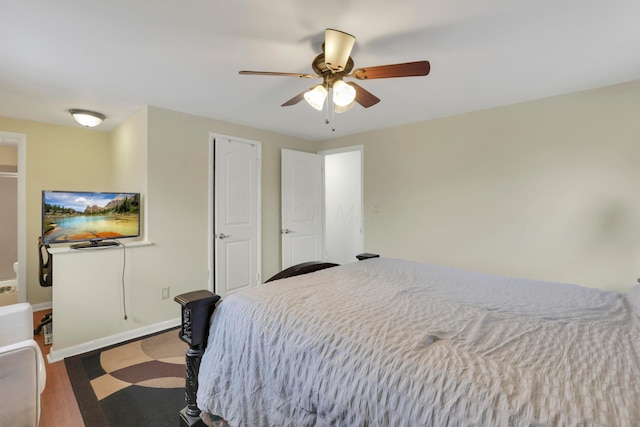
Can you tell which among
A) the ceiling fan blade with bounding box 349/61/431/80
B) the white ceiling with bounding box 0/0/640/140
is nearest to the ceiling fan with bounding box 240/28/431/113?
the ceiling fan blade with bounding box 349/61/431/80

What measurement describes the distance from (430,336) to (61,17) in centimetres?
241

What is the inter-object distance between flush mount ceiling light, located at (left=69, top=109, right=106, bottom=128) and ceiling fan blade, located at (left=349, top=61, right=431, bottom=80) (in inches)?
118

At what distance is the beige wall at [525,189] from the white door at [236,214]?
5.52ft

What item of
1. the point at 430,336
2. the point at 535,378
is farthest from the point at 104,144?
the point at 535,378

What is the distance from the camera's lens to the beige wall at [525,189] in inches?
94.4

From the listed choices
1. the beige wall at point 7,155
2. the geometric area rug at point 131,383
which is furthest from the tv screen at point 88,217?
the beige wall at point 7,155

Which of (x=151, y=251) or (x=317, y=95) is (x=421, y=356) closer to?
(x=317, y=95)

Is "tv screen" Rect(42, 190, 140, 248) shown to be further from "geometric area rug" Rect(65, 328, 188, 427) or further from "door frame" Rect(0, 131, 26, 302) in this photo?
"door frame" Rect(0, 131, 26, 302)

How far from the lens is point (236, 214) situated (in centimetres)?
361

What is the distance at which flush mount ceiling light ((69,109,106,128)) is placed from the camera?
9.98ft

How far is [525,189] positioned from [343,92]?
2211 mm

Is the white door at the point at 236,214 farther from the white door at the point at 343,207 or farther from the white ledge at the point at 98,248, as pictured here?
the white door at the point at 343,207

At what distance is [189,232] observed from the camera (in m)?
3.22

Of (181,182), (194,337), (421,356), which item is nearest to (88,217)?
(181,182)
